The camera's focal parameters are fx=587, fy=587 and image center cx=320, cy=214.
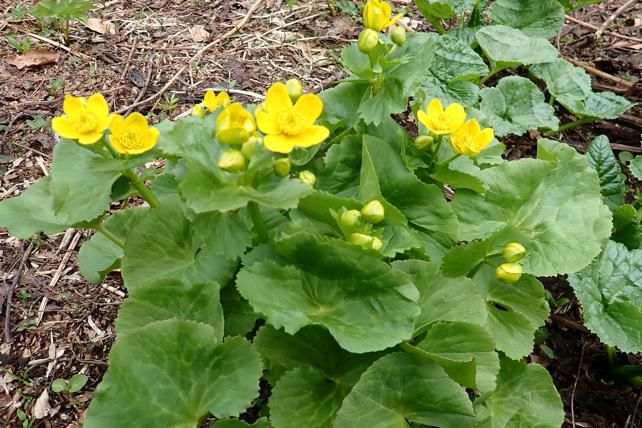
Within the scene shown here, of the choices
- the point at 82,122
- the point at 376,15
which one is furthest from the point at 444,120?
the point at 82,122

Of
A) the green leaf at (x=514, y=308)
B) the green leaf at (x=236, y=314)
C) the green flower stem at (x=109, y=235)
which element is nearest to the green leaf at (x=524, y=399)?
the green leaf at (x=514, y=308)

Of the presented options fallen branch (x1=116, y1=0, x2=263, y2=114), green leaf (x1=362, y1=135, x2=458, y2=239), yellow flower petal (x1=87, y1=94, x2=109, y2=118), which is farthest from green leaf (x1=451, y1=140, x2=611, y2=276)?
fallen branch (x1=116, y1=0, x2=263, y2=114)

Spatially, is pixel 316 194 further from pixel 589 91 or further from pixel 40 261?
pixel 589 91

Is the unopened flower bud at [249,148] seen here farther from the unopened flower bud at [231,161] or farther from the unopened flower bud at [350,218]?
the unopened flower bud at [350,218]

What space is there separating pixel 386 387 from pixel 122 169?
3.03 feet

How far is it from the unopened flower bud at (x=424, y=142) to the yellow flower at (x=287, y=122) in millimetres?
522

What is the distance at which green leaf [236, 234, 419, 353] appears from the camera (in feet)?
4.90

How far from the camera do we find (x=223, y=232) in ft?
5.03

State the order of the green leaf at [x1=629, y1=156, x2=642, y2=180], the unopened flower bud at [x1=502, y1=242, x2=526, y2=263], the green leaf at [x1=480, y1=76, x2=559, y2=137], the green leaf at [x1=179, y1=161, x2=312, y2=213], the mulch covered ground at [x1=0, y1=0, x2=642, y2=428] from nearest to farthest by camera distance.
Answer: the green leaf at [x1=179, y1=161, x2=312, y2=213], the unopened flower bud at [x1=502, y1=242, x2=526, y2=263], the mulch covered ground at [x1=0, y1=0, x2=642, y2=428], the green leaf at [x1=629, y1=156, x2=642, y2=180], the green leaf at [x1=480, y1=76, x2=559, y2=137]

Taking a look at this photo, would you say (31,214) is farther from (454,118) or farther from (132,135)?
(454,118)

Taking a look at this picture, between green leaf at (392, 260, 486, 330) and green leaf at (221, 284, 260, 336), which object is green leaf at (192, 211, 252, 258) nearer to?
green leaf at (221, 284, 260, 336)

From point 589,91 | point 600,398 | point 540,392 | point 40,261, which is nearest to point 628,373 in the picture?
point 600,398

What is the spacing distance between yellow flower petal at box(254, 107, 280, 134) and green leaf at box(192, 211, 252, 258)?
0.82ft

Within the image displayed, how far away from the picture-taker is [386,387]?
1595 mm
